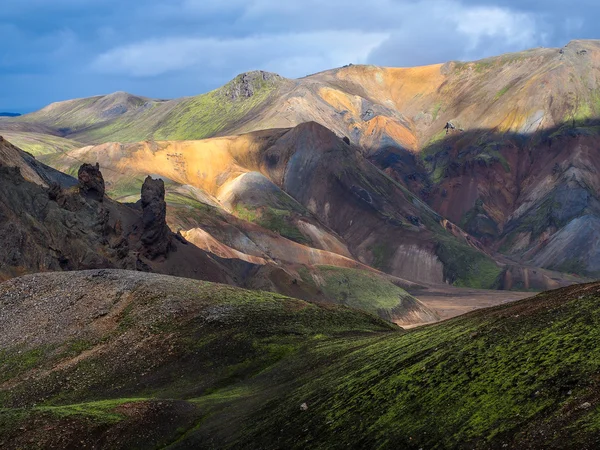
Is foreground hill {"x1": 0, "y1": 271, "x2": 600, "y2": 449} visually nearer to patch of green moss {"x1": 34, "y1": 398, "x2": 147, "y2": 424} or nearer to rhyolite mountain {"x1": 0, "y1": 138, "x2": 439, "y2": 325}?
patch of green moss {"x1": 34, "y1": 398, "x2": 147, "y2": 424}

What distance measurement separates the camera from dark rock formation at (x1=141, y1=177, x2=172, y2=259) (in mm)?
139500

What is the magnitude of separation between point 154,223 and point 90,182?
17287mm

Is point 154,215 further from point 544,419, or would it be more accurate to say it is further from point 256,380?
point 544,419

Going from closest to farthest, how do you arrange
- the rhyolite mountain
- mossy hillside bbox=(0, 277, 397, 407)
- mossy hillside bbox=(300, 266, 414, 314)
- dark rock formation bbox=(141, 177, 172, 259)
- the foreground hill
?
1. the foreground hill
2. mossy hillside bbox=(0, 277, 397, 407)
3. the rhyolite mountain
4. dark rock formation bbox=(141, 177, 172, 259)
5. mossy hillside bbox=(300, 266, 414, 314)

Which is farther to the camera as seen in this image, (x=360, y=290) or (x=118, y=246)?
(x=360, y=290)

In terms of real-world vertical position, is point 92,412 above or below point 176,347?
above

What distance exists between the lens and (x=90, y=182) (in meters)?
127

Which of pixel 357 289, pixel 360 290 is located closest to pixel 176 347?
pixel 357 289

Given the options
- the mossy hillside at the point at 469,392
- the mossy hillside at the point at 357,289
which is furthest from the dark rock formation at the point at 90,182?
the mossy hillside at the point at 469,392

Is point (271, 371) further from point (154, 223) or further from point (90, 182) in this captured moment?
point (154, 223)

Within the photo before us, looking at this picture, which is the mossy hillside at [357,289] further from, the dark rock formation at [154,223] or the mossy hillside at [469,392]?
the mossy hillside at [469,392]

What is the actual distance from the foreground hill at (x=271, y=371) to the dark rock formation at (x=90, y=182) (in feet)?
146

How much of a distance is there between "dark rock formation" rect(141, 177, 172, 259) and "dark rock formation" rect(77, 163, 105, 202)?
44.6 feet

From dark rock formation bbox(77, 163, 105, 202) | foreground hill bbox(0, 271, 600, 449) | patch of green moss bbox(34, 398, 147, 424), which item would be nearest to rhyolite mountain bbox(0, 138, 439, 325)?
dark rock formation bbox(77, 163, 105, 202)
